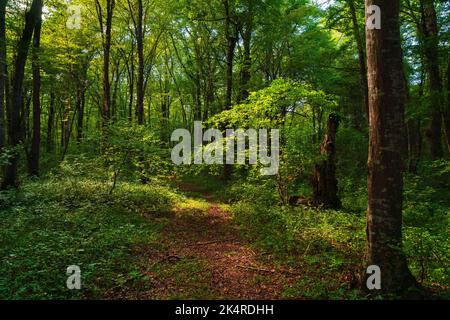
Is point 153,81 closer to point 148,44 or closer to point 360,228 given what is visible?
point 148,44

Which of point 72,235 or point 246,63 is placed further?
point 246,63

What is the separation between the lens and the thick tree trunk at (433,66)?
9.38 metres

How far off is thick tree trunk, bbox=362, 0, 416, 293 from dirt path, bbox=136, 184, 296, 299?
1739 mm

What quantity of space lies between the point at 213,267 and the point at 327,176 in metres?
6.04

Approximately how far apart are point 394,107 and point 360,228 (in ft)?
13.7

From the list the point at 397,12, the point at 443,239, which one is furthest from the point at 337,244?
the point at 397,12

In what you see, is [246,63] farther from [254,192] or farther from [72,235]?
[72,235]

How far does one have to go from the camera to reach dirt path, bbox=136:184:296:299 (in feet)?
16.9

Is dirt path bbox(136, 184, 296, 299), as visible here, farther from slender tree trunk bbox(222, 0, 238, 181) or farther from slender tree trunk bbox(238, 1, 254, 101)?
slender tree trunk bbox(238, 1, 254, 101)

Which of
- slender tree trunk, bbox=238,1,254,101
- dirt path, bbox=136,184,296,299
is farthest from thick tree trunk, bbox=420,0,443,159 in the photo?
slender tree trunk, bbox=238,1,254,101

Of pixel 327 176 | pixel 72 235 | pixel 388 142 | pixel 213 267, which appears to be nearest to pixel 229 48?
pixel 327 176

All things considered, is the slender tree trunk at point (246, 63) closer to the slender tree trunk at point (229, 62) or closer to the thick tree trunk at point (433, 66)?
the slender tree trunk at point (229, 62)

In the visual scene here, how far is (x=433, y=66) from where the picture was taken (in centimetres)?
1025

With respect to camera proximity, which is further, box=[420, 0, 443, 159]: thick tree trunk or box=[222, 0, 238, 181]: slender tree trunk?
box=[222, 0, 238, 181]: slender tree trunk
